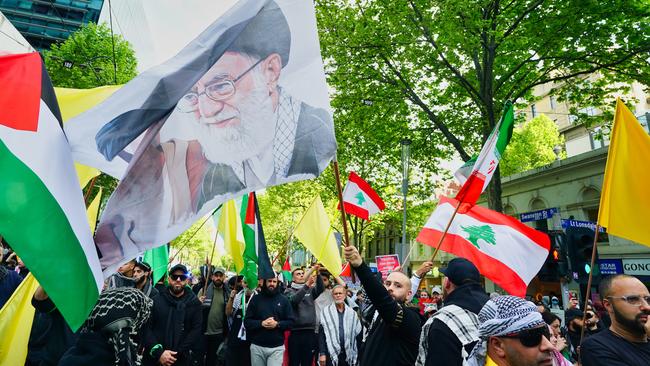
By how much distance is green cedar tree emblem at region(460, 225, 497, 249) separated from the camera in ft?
18.7

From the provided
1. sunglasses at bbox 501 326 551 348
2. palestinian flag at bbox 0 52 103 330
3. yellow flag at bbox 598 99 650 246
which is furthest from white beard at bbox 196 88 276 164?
yellow flag at bbox 598 99 650 246

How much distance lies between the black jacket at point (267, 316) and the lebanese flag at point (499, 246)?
2.50 m

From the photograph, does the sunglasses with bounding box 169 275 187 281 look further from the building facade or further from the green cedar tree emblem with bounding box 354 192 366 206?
the building facade

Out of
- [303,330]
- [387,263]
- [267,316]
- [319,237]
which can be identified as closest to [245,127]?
[267,316]

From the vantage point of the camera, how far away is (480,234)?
578 centimetres

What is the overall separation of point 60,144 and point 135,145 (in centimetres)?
89

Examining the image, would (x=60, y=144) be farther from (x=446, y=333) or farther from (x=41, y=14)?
(x=41, y=14)

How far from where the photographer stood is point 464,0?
10.3 meters

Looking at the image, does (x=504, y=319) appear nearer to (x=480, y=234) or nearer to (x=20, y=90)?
(x=20, y=90)

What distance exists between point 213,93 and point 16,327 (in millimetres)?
2648

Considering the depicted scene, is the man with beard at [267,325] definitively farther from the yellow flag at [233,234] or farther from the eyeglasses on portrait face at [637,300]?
the eyeglasses on portrait face at [637,300]

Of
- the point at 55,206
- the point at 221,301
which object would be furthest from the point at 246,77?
the point at 221,301

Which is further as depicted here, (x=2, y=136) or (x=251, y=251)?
(x=251, y=251)

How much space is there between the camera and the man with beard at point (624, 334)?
288 cm
